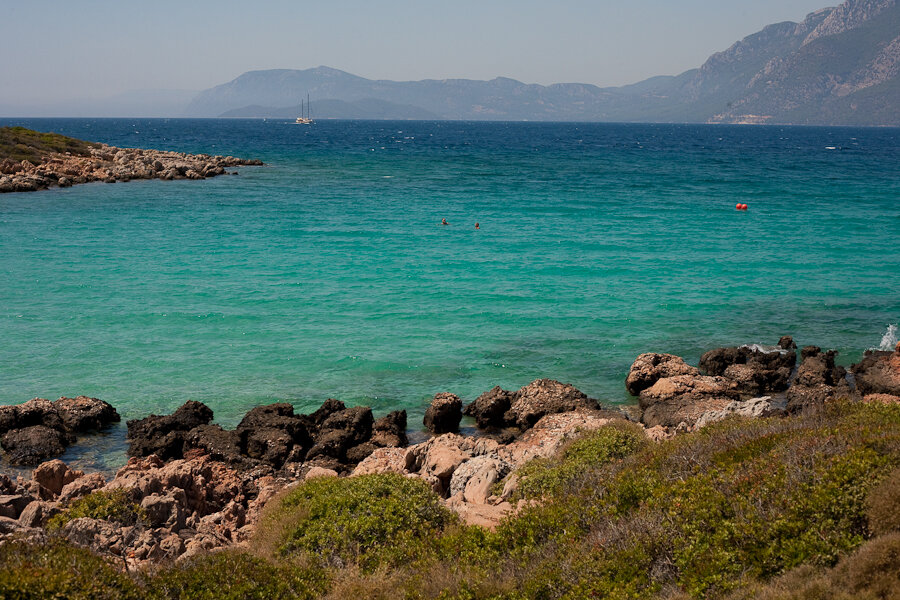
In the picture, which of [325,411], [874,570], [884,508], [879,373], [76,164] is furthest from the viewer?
[76,164]

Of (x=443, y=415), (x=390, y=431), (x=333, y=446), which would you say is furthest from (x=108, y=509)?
(x=443, y=415)

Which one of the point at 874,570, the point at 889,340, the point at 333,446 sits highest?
the point at 874,570

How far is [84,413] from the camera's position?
17875 mm

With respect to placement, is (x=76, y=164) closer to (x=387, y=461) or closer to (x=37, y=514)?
(x=387, y=461)

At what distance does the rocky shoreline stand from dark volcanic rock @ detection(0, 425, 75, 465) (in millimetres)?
36

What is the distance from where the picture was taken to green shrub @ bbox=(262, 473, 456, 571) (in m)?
10.2

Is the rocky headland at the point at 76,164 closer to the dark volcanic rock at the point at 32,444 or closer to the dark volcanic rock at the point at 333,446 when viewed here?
the dark volcanic rock at the point at 32,444

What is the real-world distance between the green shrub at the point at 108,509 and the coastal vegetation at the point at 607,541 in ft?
0.21

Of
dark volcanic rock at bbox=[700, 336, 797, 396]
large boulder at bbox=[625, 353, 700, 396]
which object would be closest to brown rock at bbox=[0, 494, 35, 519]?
large boulder at bbox=[625, 353, 700, 396]

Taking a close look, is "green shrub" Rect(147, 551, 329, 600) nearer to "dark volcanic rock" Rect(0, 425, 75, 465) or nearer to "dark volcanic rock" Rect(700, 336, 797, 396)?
"dark volcanic rock" Rect(0, 425, 75, 465)

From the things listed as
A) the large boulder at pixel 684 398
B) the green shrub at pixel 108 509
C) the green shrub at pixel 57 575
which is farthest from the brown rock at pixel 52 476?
the large boulder at pixel 684 398

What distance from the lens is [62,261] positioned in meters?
35.0

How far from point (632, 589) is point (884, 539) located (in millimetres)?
2716

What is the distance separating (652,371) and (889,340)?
10.1m
